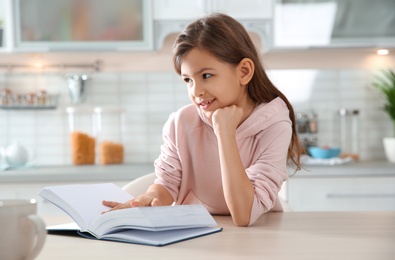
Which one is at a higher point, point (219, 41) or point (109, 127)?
point (219, 41)

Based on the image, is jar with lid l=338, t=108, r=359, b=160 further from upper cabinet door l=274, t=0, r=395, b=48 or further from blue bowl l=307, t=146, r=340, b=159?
upper cabinet door l=274, t=0, r=395, b=48

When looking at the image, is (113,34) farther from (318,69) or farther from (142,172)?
(318,69)

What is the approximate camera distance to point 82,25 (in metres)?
3.30

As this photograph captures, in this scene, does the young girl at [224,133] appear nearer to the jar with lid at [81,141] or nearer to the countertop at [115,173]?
the countertop at [115,173]

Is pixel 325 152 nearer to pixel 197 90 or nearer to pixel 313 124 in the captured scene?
pixel 313 124

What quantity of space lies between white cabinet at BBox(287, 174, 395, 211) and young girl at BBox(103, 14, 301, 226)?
1.22m

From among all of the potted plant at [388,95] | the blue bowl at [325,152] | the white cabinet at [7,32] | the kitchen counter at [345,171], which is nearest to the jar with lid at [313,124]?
the blue bowl at [325,152]

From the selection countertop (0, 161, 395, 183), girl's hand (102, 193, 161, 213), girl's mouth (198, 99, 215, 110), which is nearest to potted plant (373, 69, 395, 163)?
countertop (0, 161, 395, 183)

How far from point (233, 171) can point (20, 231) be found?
2.41ft

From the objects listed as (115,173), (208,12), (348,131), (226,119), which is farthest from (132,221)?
(348,131)

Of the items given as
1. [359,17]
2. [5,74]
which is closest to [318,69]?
[359,17]

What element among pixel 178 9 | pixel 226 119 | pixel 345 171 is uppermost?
pixel 178 9

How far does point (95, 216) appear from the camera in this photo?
1412mm

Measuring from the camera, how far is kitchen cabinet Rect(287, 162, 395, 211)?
3.06 meters
